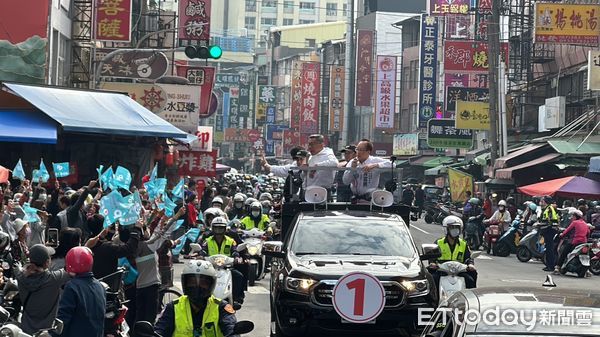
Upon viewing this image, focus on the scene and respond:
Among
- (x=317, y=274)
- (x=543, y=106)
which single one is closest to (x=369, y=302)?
(x=317, y=274)

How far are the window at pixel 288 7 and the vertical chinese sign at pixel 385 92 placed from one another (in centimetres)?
9256

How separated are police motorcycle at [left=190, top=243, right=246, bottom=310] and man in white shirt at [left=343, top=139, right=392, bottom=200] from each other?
8.89 ft

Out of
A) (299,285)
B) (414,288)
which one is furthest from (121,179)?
(414,288)

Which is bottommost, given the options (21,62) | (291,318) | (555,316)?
(291,318)

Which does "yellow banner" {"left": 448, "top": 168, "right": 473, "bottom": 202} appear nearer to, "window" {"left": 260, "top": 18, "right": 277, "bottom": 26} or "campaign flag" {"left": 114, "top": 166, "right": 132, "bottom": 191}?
"campaign flag" {"left": 114, "top": 166, "right": 132, "bottom": 191}

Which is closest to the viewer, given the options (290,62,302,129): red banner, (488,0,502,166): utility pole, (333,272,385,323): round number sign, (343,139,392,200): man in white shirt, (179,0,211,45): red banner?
(333,272,385,323): round number sign

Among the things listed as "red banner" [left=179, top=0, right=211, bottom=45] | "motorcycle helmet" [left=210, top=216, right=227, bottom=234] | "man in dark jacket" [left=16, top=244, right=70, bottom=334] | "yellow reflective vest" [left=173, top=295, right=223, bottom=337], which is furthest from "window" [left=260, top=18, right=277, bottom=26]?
"yellow reflective vest" [left=173, top=295, right=223, bottom=337]

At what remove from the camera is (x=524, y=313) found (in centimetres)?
639

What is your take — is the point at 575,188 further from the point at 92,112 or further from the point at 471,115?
the point at 471,115

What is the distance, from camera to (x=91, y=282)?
947 centimetres

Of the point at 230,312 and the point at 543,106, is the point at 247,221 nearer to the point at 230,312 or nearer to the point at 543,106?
the point at 230,312

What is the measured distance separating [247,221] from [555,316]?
1627 centimetres

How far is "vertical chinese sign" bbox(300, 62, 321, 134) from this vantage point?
8588 centimetres

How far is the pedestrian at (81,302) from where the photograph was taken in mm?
9328
